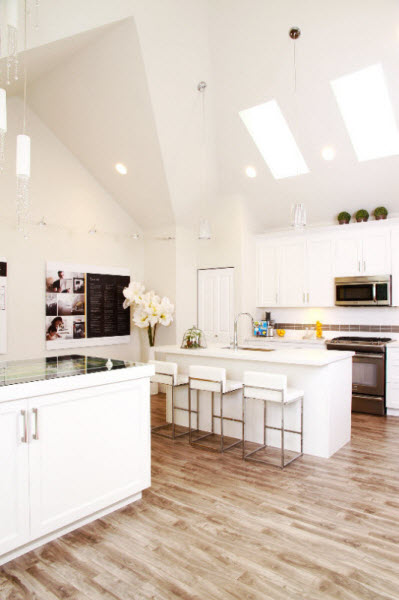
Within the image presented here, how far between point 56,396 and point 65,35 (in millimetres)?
3408

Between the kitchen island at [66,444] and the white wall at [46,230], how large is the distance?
260 centimetres

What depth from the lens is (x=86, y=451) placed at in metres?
2.84

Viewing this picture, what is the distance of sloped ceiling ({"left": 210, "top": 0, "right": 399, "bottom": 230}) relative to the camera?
14.5 ft

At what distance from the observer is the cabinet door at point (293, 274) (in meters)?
6.71

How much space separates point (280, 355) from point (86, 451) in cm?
222

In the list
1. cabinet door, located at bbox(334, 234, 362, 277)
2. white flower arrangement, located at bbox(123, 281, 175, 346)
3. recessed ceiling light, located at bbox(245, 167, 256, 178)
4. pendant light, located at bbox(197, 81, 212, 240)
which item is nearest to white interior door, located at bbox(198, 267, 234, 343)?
white flower arrangement, located at bbox(123, 281, 175, 346)

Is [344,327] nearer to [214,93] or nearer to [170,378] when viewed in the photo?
[170,378]

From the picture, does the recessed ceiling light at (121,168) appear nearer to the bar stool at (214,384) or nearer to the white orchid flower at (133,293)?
the white orchid flower at (133,293)

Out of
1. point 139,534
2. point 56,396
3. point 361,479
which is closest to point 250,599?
point 139,534

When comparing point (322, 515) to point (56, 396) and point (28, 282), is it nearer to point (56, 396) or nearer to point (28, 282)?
point (56, 396)

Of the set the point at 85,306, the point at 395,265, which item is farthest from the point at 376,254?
the point at 85,306

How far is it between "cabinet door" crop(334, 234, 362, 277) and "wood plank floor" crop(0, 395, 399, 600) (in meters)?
3.09

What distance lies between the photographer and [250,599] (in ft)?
7.02

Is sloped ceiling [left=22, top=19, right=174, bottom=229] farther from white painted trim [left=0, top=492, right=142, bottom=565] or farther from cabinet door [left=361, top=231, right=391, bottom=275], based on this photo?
white painted trim [left=0, top=492, right=142, bottom=565]
